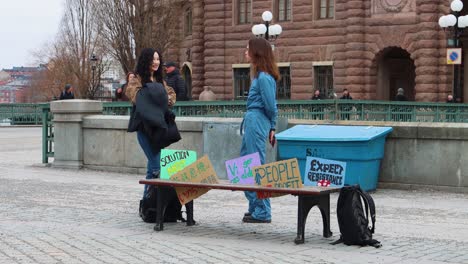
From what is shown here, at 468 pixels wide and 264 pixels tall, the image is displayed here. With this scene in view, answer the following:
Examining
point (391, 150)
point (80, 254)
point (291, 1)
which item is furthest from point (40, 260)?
point (291, 1)

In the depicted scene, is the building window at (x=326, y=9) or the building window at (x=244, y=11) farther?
the building window at (x=244, y=11)

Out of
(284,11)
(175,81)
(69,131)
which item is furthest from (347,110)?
(284,11)

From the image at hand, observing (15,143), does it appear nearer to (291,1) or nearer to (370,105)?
(370,105)

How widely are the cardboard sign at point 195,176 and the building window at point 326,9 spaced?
36.1 metres

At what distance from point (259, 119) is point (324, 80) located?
35458mm

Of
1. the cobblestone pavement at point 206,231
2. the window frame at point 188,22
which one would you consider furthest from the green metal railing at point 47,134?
the window frame at point 188,22

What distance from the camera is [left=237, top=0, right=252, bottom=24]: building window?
50.0 metres

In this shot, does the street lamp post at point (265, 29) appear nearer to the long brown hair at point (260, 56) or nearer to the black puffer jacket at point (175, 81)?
the black puffer jacket at point (175, 81)

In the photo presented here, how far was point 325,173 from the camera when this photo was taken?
33.3 ft

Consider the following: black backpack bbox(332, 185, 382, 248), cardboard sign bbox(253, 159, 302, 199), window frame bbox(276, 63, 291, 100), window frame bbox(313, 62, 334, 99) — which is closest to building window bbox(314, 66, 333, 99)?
window frame bbox(313, 62, 334, 99)

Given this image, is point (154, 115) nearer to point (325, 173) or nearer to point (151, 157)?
point (151, 157)

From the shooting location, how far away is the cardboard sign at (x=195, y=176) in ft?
34.0

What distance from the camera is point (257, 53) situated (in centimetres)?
1097

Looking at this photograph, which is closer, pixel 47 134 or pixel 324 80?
pixel 47 134
